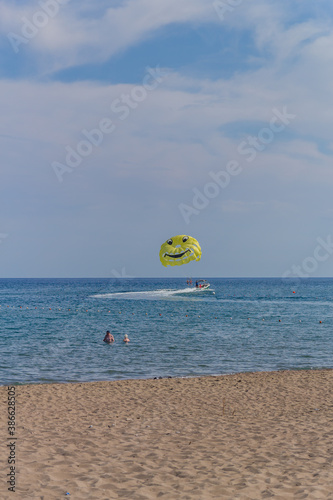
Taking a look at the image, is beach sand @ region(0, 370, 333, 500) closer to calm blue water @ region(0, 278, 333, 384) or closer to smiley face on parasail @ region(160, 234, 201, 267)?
calm blue water @ region(0, 278, 333, 384)

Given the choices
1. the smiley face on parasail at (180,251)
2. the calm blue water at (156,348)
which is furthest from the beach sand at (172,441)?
the smiley face on parasail at (180,251)

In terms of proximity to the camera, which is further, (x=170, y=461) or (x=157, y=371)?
(x=157, y=371)

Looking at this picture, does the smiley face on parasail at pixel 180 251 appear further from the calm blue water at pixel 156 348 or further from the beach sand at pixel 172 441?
the beach sand at pixel 172 441

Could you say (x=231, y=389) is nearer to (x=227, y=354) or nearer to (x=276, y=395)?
(x=276, y=395)

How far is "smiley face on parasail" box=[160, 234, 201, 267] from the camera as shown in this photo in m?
51.4

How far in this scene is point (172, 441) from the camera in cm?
1024

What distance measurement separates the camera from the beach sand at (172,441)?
7.51 m

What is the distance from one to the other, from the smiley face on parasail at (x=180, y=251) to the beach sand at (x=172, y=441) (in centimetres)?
3451

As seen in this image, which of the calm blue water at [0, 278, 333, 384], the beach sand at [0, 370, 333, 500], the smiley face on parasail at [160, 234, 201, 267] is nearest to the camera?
the beach sand at [0, 370, 333, 500]

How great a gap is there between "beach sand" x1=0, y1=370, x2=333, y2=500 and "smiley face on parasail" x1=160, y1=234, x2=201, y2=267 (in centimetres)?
3451

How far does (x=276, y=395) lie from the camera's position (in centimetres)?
1541

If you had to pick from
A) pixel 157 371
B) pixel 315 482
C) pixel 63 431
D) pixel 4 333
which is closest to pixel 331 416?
pixel 315 482

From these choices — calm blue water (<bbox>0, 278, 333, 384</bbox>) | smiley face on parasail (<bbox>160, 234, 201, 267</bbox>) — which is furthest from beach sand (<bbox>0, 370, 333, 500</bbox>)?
smiley face on parasail (<bbox>160, 234, 201, 267</bbox>)

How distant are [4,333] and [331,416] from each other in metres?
29.4
